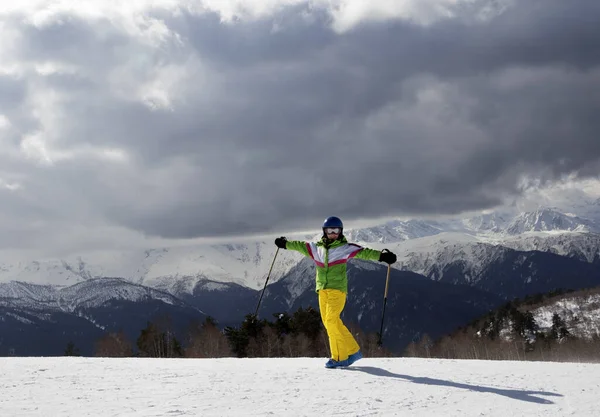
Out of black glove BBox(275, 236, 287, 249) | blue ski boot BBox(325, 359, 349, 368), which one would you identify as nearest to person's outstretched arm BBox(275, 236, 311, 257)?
black glove BBox(275, 236, 287, 249)

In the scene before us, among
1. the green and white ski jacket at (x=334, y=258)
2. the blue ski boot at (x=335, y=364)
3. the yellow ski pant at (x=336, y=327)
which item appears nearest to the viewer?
the blue ski boot at (x=335, y=364)

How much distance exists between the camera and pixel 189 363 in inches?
500

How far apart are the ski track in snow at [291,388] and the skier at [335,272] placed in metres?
0.61

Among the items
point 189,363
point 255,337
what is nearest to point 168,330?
point 255,337

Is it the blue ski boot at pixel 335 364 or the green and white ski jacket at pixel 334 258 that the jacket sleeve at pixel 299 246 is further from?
the blue ski boot at pixel 335 364

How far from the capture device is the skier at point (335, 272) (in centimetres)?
1259

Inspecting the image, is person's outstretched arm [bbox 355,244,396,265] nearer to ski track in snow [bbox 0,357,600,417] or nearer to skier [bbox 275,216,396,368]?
skier [bbox 275,216,396,368]

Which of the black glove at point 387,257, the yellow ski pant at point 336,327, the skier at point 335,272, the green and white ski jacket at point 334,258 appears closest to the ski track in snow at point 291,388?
the yellow ski pant at point 336,327

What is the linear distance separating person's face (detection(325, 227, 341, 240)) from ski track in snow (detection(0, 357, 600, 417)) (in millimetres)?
2571

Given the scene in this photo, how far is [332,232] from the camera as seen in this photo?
1286 cm

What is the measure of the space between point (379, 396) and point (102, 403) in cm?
389

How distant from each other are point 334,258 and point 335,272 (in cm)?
28

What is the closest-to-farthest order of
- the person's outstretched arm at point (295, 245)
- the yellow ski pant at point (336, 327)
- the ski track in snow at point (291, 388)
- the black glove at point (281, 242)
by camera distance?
the ski track in snow at point (291, 388), the yellow ski pant at point (336, 327), the person's outstretched arm at point (295, 245), the black glove at point (281, 242)

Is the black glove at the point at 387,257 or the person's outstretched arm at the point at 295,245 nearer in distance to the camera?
the black glove at the point at 387,257
